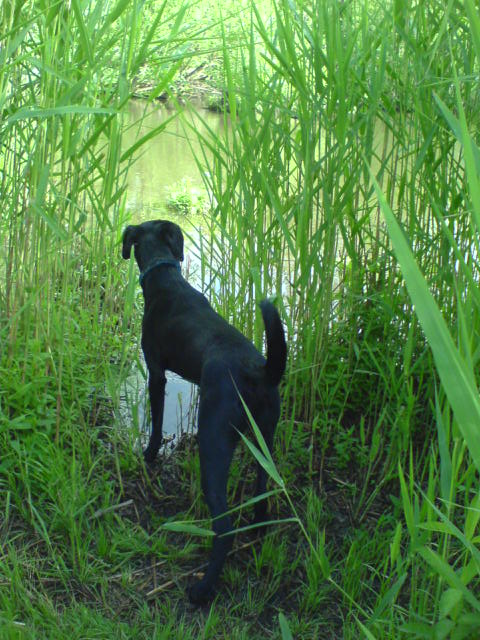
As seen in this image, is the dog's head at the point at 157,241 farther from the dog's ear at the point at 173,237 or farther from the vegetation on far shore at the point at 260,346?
the vegetation on far shore at the point at 260,346

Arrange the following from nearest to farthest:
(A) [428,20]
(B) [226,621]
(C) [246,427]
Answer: (B) [226,621], (C) [246,427], (A) [428,20]

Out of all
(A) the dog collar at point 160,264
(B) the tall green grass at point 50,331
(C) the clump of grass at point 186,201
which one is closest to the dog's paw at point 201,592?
(B) the tall green grass at point 50,331

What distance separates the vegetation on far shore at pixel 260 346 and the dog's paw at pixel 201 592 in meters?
0.04

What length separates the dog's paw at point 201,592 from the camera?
1.93 meters

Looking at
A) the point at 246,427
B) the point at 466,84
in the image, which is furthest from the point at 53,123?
the point at 466,84

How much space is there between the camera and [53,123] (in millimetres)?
2162

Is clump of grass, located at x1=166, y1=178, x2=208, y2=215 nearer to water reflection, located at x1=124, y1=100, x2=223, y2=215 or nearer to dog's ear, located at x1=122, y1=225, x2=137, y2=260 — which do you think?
water reflection, located at x1=124, y1=100, x2=223, y2=215

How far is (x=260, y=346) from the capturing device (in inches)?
101

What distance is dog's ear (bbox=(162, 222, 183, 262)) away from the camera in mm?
2654

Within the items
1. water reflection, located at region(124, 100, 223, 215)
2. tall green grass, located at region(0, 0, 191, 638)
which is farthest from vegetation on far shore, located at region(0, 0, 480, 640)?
water reflection, located at region(124, 100, 223, 215)

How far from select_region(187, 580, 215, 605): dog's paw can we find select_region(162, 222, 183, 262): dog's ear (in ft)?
4.08

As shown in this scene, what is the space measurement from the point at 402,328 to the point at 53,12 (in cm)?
150

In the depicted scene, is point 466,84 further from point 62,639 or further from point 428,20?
Answer: point 62,639

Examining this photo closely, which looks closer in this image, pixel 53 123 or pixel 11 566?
pixel 11 566
